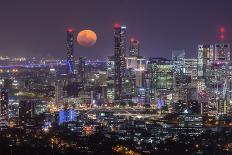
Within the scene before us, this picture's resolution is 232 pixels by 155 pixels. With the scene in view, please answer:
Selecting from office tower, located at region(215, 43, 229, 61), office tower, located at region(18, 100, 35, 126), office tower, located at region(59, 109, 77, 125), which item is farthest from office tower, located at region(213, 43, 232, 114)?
office tower, located at region(18, 100, 35, 126)

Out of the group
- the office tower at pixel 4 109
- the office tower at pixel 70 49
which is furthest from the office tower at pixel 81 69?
the office tower at pixel 4 109

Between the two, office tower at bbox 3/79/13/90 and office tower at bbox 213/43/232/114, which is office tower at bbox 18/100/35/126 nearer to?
office tower at bbox 3/79/13/90

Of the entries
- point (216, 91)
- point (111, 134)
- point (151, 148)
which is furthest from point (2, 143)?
point (216, 91)

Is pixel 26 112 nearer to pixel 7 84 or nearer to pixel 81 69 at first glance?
pixel 7 84

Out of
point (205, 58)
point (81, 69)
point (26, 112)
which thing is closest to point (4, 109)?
point (26, 112)

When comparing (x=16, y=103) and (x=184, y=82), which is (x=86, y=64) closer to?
(x=184, y=82)
